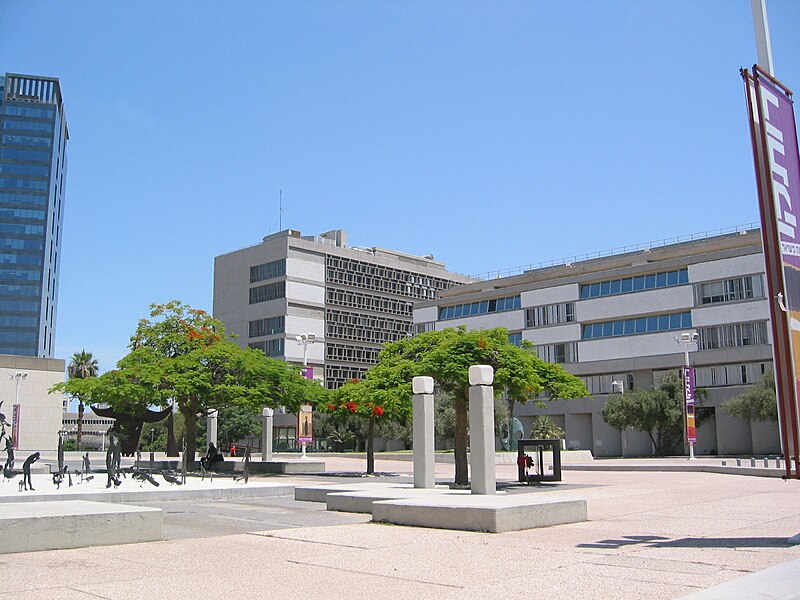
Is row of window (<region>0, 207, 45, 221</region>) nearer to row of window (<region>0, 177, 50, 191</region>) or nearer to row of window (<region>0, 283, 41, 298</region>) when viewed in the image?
row of window (<region>0, 177, 50, 191</region>)

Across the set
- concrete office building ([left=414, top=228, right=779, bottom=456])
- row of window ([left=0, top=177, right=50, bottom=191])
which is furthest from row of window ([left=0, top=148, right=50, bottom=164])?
concrete office building ([left=414, top=228, right=779, bottom=456])

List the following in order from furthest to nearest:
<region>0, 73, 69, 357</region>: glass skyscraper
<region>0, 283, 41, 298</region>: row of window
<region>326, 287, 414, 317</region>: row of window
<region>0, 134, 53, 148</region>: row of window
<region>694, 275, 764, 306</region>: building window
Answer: <region>0, 134, 53, 148</region>: row of window < <region>0, 73, 69, 357</region>: glass skyscraper < <region>0, 283, 41, 298</region>: row of window < <region>326, 287, 414, 317</region>: row of window < <region>694, 275, 764, 306</region>: building window

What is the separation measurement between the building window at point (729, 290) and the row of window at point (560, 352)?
43.2ft

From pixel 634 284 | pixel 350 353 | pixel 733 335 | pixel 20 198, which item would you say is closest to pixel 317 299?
pixel 350 353

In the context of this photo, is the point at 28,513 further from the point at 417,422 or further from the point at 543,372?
the point at 543,372

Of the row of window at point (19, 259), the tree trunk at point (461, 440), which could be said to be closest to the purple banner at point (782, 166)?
the tree trunk at point (461, 440)

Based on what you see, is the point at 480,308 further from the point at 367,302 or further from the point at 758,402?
the point at 758,402

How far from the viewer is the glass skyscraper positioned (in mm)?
151875

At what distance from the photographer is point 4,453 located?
163 feet

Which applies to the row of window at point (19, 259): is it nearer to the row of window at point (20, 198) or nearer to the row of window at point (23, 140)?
the row of window at point (20, 198)

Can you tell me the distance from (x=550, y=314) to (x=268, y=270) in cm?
4214

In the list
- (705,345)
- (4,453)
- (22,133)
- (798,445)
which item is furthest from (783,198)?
(22,133)

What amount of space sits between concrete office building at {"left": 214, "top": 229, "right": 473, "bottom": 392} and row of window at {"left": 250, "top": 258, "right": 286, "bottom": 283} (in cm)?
9

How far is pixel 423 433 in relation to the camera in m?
21.4
